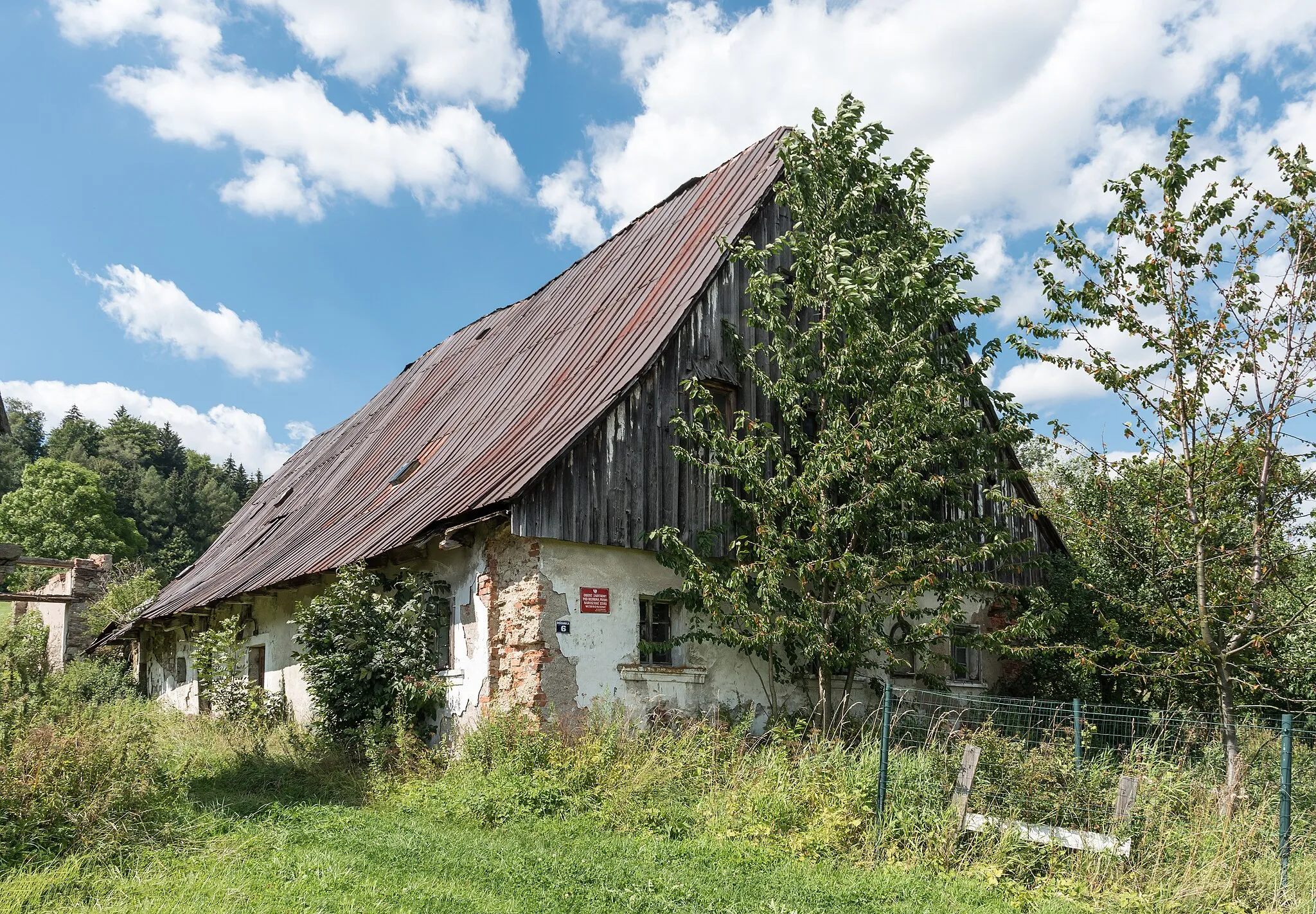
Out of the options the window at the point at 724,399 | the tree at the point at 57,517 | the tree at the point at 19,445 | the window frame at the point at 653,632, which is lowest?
the window frame at the point at 653,632

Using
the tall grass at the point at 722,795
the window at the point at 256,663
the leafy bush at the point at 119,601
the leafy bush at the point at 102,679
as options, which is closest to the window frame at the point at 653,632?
the tall grass at the point at 722,795

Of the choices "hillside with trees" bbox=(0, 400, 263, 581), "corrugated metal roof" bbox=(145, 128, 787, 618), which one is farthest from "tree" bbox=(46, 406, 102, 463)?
"corrugated metal roof" bbox=(145, 128, 787, 618)

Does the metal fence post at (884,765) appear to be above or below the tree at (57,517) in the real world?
below

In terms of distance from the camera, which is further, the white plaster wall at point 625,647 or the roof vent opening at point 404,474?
the roof vent opening at point 404,474

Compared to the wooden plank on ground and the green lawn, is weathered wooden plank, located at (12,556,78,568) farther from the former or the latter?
the wooden plank on ground

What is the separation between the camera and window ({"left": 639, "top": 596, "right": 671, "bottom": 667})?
36.8 feet

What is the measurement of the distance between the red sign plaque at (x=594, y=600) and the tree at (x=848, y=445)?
2.76 feet

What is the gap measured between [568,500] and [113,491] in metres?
64.0

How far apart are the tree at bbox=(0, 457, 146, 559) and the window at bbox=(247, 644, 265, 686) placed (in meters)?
41.6

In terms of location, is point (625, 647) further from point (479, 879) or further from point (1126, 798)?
point (1126, 798)

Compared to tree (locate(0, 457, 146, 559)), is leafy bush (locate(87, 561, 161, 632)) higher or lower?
lower

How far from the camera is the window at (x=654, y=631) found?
1122 cm

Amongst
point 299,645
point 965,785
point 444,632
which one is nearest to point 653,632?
point 444,632

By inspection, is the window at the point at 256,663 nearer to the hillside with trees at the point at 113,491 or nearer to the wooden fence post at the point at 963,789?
the wooden fence post at the point at 963,789
